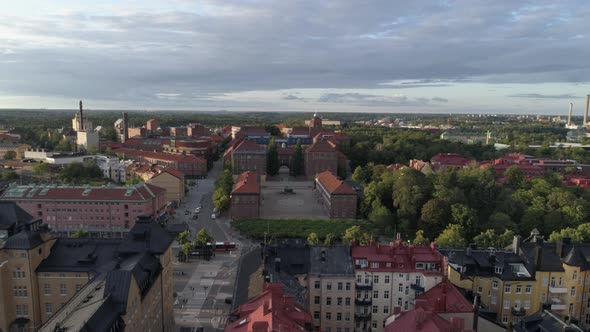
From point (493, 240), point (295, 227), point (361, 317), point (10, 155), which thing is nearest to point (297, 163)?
point (295, 227)

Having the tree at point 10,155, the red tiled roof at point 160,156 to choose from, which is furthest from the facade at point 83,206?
the tree at point 10,155

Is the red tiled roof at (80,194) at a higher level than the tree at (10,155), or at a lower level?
higher

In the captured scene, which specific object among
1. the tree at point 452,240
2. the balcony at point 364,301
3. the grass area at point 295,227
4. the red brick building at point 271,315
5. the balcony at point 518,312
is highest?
the red brick building at point 271,315

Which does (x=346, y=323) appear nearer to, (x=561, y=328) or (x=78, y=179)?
(x=561, y=328)

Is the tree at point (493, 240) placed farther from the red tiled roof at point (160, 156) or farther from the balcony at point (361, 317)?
the red tiled roof at point (160, 156)

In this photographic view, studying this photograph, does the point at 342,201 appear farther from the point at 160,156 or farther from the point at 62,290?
the point at 160,156
